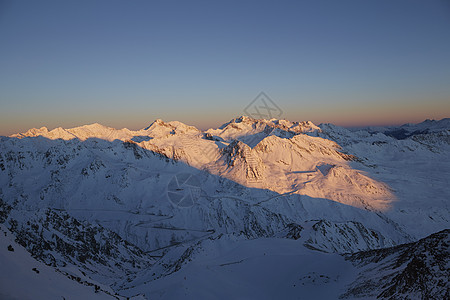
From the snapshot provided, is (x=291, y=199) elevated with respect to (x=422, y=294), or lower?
lower

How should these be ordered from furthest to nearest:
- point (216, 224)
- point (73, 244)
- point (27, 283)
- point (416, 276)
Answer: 1. point (216, 224)
2. point (73, 244)
3. point (416, 276)
4. point (27, 283)

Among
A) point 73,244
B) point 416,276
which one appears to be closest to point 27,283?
point 416,276

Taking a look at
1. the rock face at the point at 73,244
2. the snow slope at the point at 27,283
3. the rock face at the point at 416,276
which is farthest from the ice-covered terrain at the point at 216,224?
the snow slope at the point at 27,283

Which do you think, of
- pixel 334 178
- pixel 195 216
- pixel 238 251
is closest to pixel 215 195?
pixel 195 216

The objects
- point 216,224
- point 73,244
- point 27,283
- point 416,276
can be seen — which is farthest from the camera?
point 216,224

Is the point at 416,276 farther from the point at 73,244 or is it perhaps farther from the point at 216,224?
the point at 216,224

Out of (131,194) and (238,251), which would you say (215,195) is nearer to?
(131,194)

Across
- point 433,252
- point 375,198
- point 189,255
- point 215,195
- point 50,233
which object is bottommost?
point 375,198
